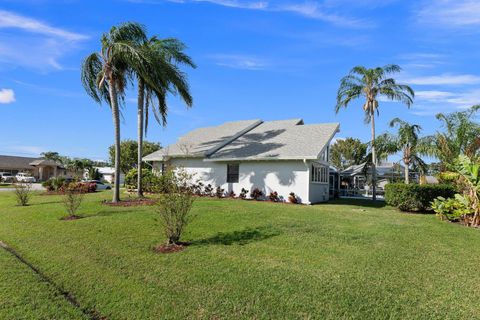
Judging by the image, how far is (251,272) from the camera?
6094 mm

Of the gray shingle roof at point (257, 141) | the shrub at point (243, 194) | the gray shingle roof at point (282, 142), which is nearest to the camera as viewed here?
the gray shingle roof at point (282, 142)

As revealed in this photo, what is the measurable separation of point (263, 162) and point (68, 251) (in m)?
12.8

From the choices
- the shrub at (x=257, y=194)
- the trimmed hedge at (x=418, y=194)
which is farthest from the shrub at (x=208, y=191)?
the trimmed hedge at (x=418, y=194)

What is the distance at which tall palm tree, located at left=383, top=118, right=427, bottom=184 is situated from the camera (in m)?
20.3

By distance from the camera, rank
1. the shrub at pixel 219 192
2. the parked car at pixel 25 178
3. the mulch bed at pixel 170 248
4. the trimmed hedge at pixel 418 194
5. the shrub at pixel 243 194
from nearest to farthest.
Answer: the mulch bed at pixel 170 248
the trimmed hedge at pixel 418 194
the shrub at pixel 243 194
the shrub at pixel 219 192
the parked car at pixel 25 178

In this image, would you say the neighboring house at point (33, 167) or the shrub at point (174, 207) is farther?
the neighboring house at point (33, 167)

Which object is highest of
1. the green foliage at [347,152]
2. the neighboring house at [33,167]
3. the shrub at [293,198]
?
the green foliage at [347,152]

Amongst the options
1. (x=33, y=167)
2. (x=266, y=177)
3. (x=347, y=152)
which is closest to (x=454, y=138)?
(x=266, y=177)

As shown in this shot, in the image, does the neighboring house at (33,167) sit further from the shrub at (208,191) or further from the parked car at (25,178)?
the shrub at (208,191)

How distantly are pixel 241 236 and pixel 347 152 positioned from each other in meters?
43.9

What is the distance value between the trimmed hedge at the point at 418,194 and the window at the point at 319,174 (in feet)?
15.5

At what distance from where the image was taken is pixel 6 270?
21.6ft

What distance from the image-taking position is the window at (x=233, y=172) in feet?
67.2

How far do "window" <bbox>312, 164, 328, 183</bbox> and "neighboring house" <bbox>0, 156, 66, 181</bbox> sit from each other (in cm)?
5734
